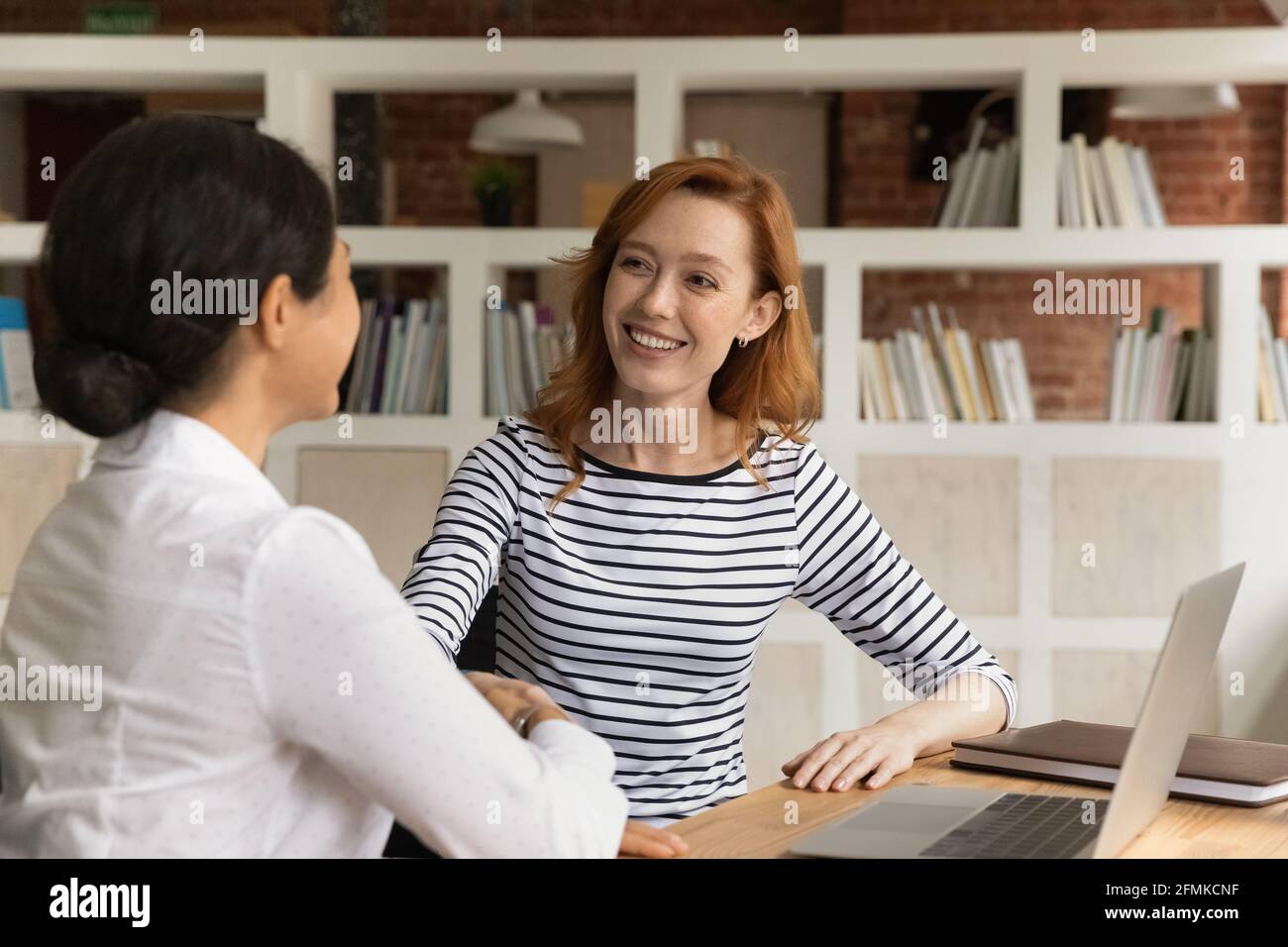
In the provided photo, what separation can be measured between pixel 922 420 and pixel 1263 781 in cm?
223

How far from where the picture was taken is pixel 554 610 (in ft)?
6.02

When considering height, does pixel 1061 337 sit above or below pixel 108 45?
below

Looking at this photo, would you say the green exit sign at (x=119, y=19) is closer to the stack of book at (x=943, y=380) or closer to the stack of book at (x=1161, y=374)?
the stack of book at (x=943, y=380)

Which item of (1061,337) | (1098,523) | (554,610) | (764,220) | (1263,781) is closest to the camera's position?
(1263,781)

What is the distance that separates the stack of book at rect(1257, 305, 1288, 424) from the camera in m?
3.47

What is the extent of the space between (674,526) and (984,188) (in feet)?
7.04

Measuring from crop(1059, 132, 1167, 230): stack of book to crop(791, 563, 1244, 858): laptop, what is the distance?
8.03ft

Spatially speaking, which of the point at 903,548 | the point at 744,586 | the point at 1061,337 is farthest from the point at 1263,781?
the point at 1061,337

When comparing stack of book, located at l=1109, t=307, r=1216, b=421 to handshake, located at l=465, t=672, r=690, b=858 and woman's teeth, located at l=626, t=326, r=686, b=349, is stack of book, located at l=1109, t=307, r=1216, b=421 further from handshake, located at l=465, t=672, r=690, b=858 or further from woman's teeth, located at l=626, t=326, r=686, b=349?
handshake, located at l=465, t=672, r=690, b=858

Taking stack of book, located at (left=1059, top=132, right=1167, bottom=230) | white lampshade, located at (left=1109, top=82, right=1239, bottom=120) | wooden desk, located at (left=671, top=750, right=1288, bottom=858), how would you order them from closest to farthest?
→ wooden desk, located at (left=671, top=750, right=1288, bottom=858) < stack of book, located at (left=1059, top=132, right=1167, bottom=230) < white lampshade, located at (left=1109, top=82, right=1239, bottom=120)

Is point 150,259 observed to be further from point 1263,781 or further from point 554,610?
point 1263,781

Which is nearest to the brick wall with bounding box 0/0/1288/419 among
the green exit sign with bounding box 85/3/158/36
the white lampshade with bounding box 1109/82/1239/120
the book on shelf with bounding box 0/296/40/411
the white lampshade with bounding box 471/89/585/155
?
the white lampshade with bounding box 1109/82/1239/120

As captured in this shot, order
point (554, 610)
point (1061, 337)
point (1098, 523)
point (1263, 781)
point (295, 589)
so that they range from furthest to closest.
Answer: point (1061, 337) < point (1098, 523) < point (554, 610) < point (1263, 781) < point (295, 589)

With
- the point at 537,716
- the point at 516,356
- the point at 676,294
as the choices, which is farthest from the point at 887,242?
the point at 537,716
